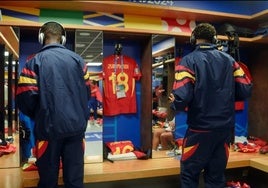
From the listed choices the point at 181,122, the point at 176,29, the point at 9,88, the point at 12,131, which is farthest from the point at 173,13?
the point at 12,131

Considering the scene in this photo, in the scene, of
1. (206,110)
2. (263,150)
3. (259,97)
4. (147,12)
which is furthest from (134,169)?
(259,97)

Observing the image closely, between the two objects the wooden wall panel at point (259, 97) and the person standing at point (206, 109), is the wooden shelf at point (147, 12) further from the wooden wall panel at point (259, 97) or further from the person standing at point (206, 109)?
the person standing at point (206, 109)

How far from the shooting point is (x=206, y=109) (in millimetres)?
1904

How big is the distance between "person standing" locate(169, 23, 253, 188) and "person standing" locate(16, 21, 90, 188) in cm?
69

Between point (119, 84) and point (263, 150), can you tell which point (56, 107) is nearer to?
point (119, 84)

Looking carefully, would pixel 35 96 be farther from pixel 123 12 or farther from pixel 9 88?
pixel 123 12

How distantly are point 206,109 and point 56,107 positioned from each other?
101cm

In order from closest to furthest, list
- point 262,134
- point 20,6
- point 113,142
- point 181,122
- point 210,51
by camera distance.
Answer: point 210,51 → point 20,6 → point 113,142 → point 181,122 → point 262,134

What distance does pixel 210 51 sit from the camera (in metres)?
2.01

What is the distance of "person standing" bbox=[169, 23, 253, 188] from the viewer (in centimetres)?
190

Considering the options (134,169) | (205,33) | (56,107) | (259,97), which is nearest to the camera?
(56,107)

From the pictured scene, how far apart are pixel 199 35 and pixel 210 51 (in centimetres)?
15

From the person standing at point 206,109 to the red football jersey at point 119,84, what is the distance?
3.23 feet

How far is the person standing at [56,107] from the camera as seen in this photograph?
1.68 m
